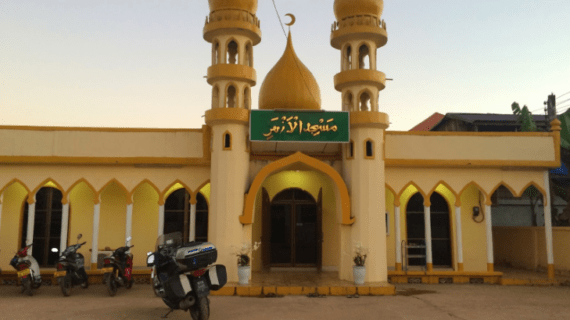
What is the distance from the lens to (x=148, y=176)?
12.2 meters

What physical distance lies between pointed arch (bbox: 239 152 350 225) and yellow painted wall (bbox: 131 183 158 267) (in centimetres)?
362

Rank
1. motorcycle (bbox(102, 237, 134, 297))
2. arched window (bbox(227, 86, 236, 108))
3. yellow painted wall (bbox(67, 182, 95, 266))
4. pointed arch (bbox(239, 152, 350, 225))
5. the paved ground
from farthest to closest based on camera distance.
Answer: yellow painted wall (bbox(67, 182, 95, 266)) → arched window (bbox(227, 86, 236, 108)) → pointed arch (bbox(239, 152, 350, 225)) → motorcycle (bbox(102, 237, 134, 297)) → the paved ground

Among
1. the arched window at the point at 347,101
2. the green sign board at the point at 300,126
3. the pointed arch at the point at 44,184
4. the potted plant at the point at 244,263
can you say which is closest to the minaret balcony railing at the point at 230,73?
the green sign board at the point at 300,126

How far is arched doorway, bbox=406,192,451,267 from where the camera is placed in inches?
524

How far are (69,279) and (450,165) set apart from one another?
395 inches

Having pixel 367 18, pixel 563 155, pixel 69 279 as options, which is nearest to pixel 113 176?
pixel 69 279

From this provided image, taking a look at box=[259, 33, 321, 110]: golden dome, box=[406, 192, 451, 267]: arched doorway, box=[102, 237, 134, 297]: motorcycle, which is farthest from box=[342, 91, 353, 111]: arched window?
box=[102, 237, 134, 297]: motorcycle

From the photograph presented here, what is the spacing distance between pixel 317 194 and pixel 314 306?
5.07 meters

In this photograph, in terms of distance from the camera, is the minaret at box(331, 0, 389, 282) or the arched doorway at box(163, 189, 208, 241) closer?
the minaret at box(331, 0, 389, 282)

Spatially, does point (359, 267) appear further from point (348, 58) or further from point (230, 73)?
point (230, 73)

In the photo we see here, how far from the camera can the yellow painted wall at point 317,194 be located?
13102 mm

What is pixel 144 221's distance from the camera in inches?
516

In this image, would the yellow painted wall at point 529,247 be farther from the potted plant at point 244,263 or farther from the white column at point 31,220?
the white column at point 31,220

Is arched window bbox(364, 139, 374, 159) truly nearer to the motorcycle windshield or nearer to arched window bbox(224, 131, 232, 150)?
arched window bbox(224, 131, 232, 150)
